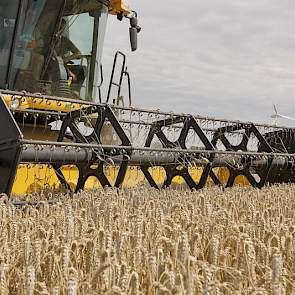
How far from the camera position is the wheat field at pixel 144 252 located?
1014 mm

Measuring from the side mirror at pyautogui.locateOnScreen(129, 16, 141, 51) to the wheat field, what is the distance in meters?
2.76

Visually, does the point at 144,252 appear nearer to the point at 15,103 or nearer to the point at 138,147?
the point at 138,147

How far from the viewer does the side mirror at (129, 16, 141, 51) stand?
4.66 m

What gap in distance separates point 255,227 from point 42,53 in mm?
2919

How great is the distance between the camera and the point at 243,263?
1288mm

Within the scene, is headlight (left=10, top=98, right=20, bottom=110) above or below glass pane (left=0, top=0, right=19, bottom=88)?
below

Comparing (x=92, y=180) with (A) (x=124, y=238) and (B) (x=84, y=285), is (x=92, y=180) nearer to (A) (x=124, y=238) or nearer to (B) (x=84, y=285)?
(A) (x=124, y=238)

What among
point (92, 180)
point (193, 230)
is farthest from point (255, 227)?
point (92, 180)

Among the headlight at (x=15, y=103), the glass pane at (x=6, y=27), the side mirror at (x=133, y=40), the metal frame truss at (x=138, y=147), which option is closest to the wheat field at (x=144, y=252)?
the metal frame truss at (x=138, y=147)

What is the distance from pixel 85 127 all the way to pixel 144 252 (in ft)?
8.20

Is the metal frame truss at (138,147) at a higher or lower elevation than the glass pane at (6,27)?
lower

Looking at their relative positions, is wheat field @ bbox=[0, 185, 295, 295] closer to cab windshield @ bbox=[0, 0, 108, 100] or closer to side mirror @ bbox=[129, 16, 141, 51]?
cab windshield @ bbox=[0, 0, 108, 100]

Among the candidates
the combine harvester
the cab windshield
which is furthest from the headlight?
the cab windshield

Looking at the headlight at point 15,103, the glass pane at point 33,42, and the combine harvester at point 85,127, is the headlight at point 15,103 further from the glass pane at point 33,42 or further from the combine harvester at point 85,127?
the glass pane at point 33,42
